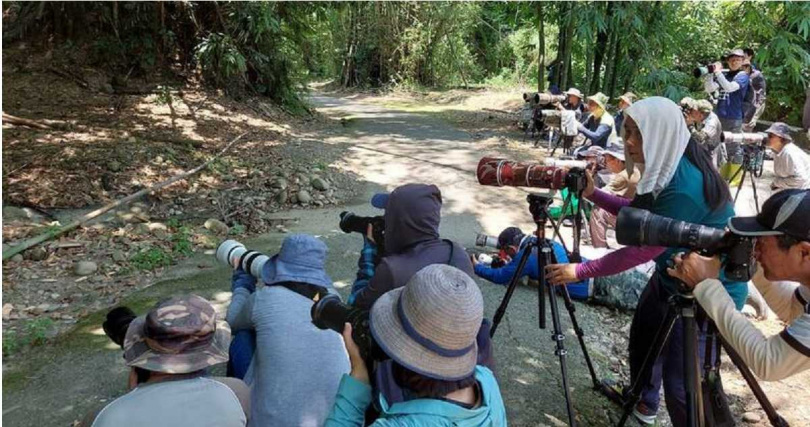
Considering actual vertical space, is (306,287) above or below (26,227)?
above

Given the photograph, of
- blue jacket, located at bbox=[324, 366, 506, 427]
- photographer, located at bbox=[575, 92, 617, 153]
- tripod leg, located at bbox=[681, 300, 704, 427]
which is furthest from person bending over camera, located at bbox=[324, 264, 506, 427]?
photographer, located at bbox=[575, 92, 617, 153]

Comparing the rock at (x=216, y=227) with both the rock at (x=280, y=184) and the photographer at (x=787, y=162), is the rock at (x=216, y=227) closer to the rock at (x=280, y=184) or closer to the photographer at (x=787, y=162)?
the rock at (x=280, y=184)

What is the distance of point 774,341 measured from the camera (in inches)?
58.4

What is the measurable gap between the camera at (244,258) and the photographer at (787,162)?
4820 millimetres

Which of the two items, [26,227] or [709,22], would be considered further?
[709,22]

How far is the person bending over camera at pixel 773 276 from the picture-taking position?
1407 mm

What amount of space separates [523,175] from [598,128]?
477 centimetres

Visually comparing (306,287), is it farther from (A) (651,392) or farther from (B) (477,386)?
(A) (651,392)

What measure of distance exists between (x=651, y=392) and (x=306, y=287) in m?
1.67

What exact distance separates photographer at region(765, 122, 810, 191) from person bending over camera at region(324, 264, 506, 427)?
5086 mm

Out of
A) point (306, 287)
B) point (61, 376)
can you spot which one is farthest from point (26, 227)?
point (306, 287)

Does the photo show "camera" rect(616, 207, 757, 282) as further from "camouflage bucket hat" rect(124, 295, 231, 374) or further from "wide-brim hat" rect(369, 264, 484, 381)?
"camouflage bucket hat" rect(124, 295, 231, 374)

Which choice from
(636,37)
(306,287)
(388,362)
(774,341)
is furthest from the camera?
(636,37)

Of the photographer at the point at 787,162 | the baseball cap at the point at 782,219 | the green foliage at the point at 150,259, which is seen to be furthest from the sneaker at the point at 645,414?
the green foliage at the point at 150,259
